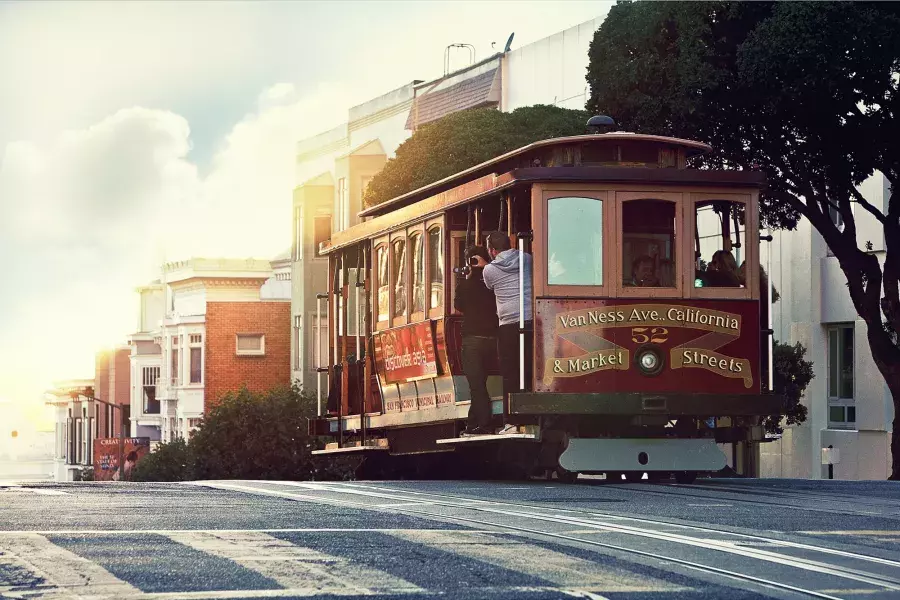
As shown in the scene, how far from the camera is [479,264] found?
17.4 meters

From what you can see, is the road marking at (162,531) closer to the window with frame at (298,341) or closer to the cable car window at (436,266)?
the cable car window at (436,266)

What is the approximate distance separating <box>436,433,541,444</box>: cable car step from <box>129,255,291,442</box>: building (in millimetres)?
41971

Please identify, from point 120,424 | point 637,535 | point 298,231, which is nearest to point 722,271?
point 637,535

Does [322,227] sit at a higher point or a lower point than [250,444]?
higher

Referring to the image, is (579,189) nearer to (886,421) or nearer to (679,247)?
(679,247)

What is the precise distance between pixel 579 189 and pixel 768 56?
941 cm

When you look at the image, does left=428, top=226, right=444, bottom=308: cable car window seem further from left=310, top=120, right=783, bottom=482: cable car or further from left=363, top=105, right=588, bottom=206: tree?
left=363, top=105, right=588, bottom=206: tree

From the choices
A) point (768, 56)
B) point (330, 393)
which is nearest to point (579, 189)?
point (330, 393)

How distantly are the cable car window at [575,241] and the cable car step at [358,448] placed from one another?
206 inches

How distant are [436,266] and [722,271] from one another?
9.88ft

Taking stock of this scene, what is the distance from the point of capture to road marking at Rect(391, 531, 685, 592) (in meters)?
7.67

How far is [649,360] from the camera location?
16969mm

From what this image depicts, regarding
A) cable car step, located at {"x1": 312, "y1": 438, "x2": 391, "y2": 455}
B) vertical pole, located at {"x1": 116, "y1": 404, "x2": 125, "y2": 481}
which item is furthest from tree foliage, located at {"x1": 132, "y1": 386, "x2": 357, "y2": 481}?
vertical pole, located at {"x1": 116, "y1": 404, "x2": 125, "y2": 481}

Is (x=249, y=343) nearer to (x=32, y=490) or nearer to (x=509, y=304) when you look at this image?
(x=509, y=304)
